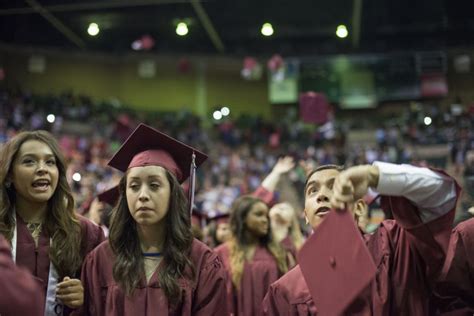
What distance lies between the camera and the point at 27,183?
3.19 metres

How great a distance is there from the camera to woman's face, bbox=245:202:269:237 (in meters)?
5.25

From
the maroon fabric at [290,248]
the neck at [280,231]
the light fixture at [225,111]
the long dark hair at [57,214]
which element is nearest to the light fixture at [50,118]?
the light fixture at [225,111]

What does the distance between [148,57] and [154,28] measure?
11.4 ft

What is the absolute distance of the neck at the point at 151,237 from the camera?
3109 mm

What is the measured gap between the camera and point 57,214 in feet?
10.6

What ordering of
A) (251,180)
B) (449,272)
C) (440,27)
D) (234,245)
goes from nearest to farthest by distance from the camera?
(449,272)
(234,245)
(251,180)
(440,27)

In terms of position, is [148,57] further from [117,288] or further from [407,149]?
[117,288]

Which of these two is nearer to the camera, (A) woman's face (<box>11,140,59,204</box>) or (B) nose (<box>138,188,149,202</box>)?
(B) nose (<box>138,188,149,202</box>)

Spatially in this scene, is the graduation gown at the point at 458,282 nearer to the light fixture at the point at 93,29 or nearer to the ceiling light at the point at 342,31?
the ceiling light at the point at 342,31

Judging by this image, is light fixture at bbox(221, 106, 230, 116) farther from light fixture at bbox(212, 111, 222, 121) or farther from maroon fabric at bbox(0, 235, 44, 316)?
maroon fabric at bbox(0, 235, 44, 316)

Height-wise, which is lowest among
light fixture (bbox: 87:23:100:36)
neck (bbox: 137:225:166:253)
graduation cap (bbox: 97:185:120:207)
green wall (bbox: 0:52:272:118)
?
neck (bbox: 137:225:166:253)

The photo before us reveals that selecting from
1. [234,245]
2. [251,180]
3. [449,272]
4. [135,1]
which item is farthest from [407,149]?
[449,272]

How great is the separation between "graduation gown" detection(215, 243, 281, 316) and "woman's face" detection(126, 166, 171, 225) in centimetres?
214

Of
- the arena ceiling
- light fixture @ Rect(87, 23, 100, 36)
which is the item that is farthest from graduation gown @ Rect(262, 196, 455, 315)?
light fixture @ Rect(87, 23, 100, 36)
